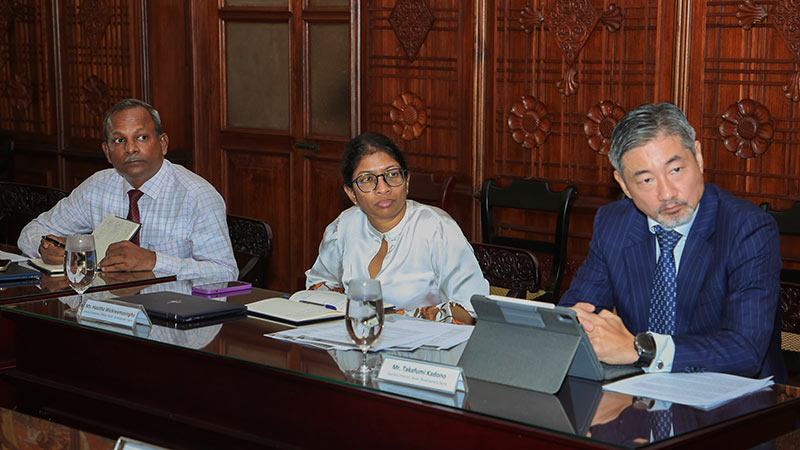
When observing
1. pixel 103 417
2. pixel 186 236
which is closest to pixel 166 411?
pixel 103 417

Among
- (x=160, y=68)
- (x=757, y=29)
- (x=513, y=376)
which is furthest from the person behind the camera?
(x=160, y=68)

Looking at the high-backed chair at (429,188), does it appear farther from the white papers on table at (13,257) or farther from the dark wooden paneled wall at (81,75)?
the dark wooden paneled wall at (81,75)

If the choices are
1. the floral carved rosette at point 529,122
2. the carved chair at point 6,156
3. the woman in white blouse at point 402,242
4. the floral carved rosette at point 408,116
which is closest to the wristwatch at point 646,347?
the woman in white blouse at point 402,242

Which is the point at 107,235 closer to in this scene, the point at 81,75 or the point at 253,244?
the point at 253,244

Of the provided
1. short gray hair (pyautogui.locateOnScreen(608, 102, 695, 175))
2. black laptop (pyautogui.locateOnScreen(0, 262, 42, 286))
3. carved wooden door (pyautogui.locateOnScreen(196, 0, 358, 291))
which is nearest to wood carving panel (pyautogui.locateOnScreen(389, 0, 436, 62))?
carved wooden door (pyautogui.locateOnScreen(196, 0, 358, 291))

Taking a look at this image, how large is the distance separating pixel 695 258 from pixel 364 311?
882 mm

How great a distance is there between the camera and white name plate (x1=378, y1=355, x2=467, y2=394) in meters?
1.92

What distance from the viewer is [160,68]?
666cm

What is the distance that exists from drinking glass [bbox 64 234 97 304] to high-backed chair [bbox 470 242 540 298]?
1468mm

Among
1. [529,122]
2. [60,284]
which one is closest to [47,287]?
[60,284]

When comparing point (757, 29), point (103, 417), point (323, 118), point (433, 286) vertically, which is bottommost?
point (103, 417)

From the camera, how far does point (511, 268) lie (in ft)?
11.7

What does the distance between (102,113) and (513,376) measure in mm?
5647

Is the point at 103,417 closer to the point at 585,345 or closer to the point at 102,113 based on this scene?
the point at 585,345
